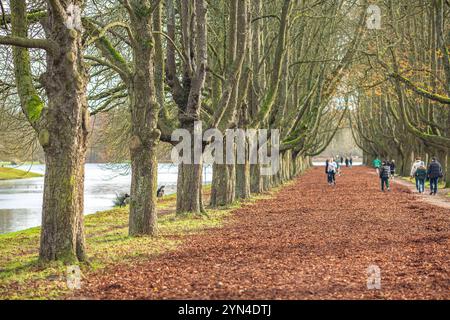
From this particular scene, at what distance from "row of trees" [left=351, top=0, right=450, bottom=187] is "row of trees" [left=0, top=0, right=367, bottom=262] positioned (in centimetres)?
205

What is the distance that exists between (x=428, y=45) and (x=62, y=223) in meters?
24.1

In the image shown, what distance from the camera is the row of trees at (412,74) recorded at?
2525 centimetres

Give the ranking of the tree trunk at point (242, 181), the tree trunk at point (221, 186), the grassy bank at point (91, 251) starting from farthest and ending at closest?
1. the tree trunk at point (242, 181)
2. the tree trunk at point (221, 186)
3. the grassy bank at point (91, 251)

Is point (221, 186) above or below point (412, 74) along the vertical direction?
below

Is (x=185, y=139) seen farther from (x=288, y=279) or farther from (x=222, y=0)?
(x=288, y=279)

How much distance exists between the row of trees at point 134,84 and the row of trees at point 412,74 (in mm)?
2052

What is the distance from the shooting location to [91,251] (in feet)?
38.2

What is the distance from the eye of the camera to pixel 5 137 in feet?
67.2

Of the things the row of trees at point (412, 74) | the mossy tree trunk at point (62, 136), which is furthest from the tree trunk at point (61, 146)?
the row of trees at point (412, 74)

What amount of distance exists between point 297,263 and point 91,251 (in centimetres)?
394

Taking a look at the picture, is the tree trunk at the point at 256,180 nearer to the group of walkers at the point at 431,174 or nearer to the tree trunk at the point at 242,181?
the tree trunk at the point at 242,181

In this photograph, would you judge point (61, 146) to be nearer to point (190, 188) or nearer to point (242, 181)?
point (190, 188)

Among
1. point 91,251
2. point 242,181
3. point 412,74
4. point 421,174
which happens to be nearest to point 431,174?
point 421,174
